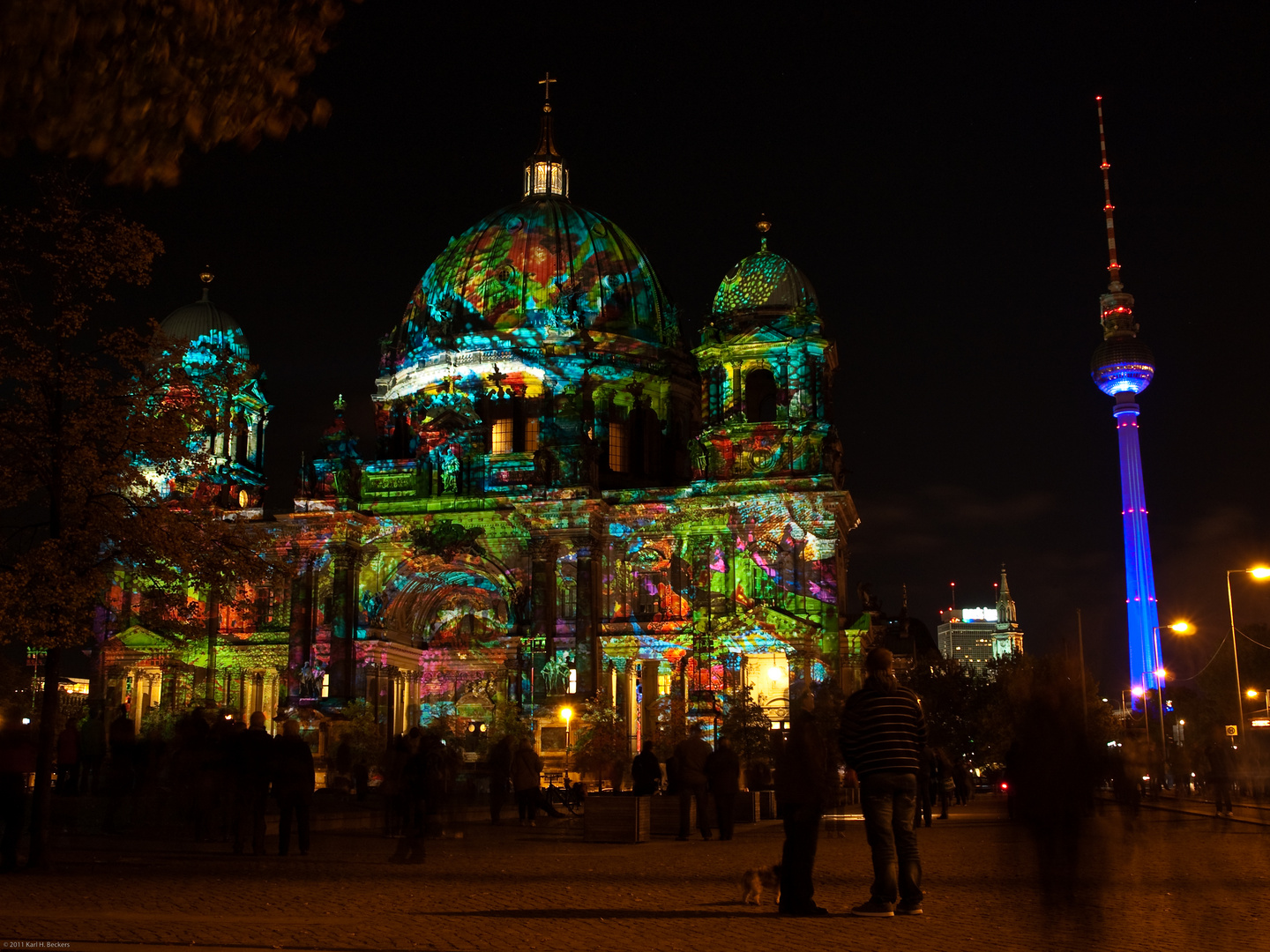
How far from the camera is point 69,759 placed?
2980 cm

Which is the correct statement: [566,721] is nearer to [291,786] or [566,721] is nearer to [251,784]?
[251,784]

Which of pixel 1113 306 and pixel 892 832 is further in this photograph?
pixel 1113 306

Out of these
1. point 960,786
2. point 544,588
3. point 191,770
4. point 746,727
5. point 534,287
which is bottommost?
point 960,786

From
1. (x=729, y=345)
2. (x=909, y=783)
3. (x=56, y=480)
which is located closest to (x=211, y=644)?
(x=729, y=345)

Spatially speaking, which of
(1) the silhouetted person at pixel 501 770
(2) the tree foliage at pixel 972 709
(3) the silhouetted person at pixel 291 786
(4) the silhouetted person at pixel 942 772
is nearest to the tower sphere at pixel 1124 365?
(2) the tree foliage at pixel 972 709

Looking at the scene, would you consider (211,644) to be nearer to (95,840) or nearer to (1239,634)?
(95,840)

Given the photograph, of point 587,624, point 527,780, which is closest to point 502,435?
point 587,624

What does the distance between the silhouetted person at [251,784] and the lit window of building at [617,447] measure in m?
52.5

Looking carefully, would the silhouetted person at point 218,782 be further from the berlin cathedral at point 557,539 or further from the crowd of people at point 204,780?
the berlin cathedral at point 557,539

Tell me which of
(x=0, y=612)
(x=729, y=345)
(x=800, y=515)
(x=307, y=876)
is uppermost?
(x=729, y=345)

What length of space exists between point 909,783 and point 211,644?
197ft

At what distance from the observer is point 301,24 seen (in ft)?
31.9

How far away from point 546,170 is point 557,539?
26.5 meters

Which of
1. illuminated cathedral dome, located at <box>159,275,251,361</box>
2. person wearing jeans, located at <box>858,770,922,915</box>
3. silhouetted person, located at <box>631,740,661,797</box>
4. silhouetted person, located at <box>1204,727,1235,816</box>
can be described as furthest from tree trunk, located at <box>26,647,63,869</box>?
illuminated cathedral dome, located at <box>159,275,251,361</box>
